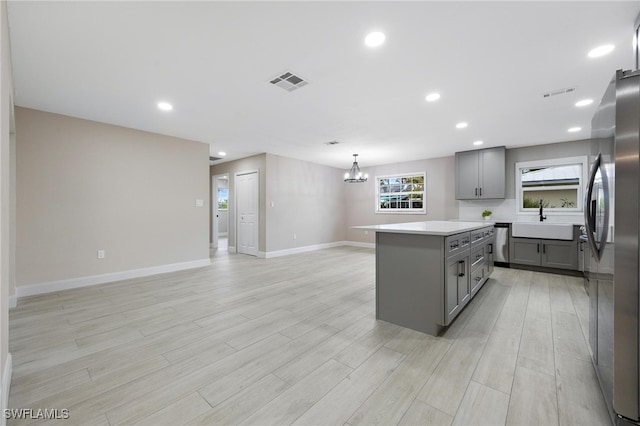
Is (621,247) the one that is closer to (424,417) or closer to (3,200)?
(424,417)

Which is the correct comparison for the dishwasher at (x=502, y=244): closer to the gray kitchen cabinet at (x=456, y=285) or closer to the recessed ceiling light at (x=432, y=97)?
the gray kitchen cabinet at (x=456, y=285)

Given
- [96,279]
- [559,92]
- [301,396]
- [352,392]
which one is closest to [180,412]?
[301,396]

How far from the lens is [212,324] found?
2.64m

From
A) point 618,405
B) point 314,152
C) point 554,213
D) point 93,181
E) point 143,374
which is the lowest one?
point 143,374

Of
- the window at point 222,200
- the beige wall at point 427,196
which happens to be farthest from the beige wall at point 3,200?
the window at point 222,200

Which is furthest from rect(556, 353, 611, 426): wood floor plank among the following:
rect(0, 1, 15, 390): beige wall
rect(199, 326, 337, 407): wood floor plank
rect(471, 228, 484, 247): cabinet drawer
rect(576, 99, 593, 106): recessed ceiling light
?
rect(576, 99, 593, 106): recessed ceiling light

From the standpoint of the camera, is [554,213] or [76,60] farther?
[554,213]

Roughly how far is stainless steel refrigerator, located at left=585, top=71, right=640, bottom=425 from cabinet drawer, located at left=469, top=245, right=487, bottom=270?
156cm

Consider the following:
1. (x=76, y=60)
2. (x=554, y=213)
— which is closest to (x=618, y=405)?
(x=76, y=60)

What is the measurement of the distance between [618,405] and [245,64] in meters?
3.51

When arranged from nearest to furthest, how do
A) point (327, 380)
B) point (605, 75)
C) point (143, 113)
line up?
point (327, 380), point (605, 75), point (143, 113)

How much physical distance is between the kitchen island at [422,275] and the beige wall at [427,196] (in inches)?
162

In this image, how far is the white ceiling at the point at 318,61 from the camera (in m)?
1.90

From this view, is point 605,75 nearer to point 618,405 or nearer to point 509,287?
point 509,287
